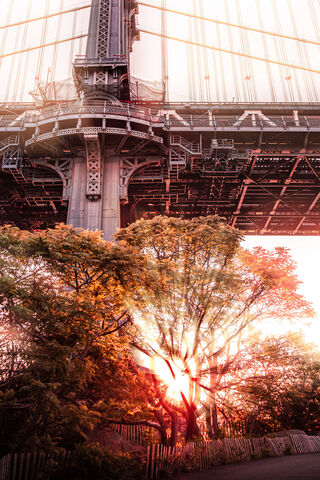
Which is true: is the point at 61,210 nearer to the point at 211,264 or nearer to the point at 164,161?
the point at 164,161

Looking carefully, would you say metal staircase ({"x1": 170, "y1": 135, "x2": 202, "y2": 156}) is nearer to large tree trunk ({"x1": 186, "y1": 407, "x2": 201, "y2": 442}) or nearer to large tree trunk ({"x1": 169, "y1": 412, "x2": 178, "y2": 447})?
large tree trunk ({"x1": 186, "y1": 407, "x2": 201, "y2": 442})

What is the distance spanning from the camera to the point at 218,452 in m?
14.0

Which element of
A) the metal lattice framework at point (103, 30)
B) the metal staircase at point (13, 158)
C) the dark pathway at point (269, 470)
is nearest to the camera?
the dark pathway at point (269, 470)

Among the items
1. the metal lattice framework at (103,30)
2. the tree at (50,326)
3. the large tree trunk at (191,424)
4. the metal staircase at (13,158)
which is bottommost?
the large tree trunk at (191,424)

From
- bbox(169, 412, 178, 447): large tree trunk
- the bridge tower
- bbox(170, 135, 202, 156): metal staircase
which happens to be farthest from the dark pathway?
bbox(170, 135, 202, 156): metal staircase

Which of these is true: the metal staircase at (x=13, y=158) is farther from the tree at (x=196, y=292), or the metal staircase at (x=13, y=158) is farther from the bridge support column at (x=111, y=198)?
the tree at (x=196, y=292)

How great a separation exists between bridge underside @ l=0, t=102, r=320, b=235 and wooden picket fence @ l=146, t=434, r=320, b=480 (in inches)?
597

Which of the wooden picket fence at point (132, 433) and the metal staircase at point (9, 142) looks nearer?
the wooden picket fence at point (132, 433)

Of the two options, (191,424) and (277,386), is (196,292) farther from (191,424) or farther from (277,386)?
(277,386)

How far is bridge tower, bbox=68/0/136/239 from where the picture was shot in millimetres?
23906

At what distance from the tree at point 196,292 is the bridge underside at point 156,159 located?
30.9 feet

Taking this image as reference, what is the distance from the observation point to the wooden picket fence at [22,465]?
30.6 feet

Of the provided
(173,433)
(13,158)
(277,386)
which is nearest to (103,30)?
(13,158)

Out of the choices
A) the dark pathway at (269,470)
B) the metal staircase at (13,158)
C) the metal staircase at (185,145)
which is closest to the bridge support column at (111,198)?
the metal staircase at (185,145)
